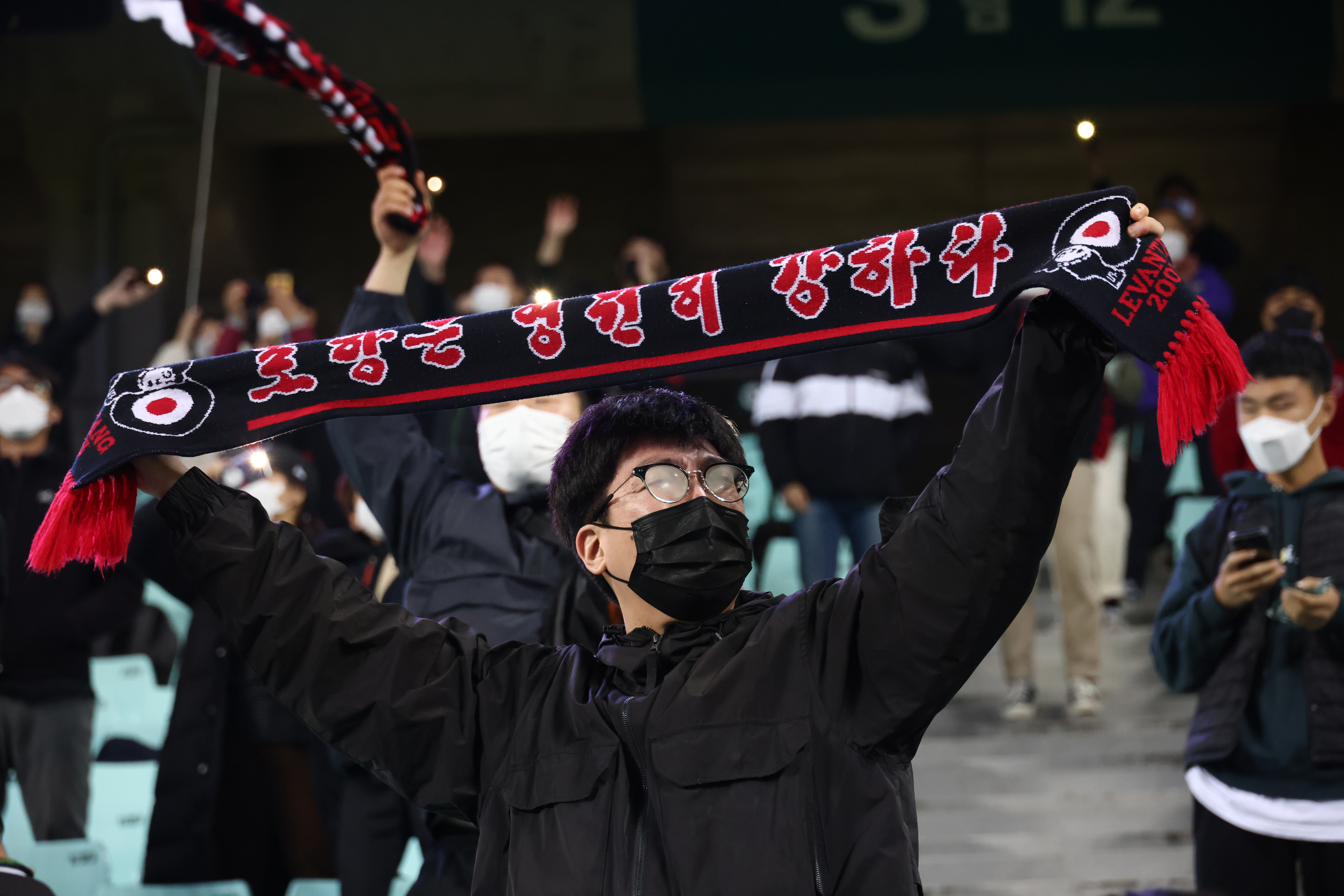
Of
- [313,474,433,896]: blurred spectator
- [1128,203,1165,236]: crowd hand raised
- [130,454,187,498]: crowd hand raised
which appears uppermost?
[1128,203,1165,236]: crowd hand raised

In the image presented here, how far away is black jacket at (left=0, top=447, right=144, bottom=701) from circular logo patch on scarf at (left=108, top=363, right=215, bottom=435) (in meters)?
2.52

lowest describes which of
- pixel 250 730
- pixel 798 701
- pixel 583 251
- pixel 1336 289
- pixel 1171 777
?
pixel 1171 777

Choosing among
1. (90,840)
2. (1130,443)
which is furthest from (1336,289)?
(90,840)

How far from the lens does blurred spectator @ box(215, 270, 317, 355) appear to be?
7.11 meters

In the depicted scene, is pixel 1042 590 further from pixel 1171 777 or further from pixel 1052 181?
pixel 1052 181

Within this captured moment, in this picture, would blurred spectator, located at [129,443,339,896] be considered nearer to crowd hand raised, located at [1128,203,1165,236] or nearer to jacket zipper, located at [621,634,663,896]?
jacket zipper, located at [621,634,663,896]

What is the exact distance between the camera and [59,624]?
4473mm

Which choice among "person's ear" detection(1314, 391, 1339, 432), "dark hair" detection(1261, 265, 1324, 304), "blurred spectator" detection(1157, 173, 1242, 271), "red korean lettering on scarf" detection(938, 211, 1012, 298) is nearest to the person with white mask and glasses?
"red korean lettering on scarf" detection(938, 211, 1012, 298)

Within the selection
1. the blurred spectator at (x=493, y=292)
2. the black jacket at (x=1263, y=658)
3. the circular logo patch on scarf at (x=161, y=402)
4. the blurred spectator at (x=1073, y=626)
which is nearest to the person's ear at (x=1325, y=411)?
the black jacket at (x=1263, y=658)

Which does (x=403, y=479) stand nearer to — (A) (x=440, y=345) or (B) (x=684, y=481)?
(A) (x=440, y=345)

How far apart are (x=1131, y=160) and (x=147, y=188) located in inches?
286

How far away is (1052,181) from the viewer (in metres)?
10.8

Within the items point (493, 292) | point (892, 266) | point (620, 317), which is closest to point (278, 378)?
point (620, 317)

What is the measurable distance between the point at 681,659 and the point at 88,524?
0.87 m
